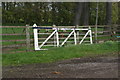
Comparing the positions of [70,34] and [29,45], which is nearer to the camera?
[29,45]

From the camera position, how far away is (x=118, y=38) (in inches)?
660

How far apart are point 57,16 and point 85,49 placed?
3232 centimetres

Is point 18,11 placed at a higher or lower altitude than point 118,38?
higher

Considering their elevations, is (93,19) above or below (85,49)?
above

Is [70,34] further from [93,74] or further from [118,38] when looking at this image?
[93,74]

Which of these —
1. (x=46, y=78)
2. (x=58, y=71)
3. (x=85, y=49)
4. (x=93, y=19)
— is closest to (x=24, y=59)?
(x=58, y=71)

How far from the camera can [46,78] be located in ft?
17.5

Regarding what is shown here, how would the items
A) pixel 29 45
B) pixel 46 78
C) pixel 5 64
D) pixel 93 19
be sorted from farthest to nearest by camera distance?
1. pixel 93 19
2. pixel 29 45
3. pixel 5 64
4. pixel 46 78

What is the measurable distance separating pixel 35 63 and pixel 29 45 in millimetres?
3272

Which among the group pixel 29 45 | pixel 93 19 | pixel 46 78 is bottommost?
pixel 46 78

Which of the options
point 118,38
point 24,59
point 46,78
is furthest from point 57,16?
point 46,78

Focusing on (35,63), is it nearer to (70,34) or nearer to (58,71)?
(58,71)

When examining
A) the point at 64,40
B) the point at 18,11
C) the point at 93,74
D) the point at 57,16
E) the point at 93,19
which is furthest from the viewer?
the point at 93,19

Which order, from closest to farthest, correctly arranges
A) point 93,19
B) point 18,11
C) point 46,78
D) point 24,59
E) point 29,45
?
point 46,78 < point 24,59 < point 29,45 < point 18,11 < point 93,19
